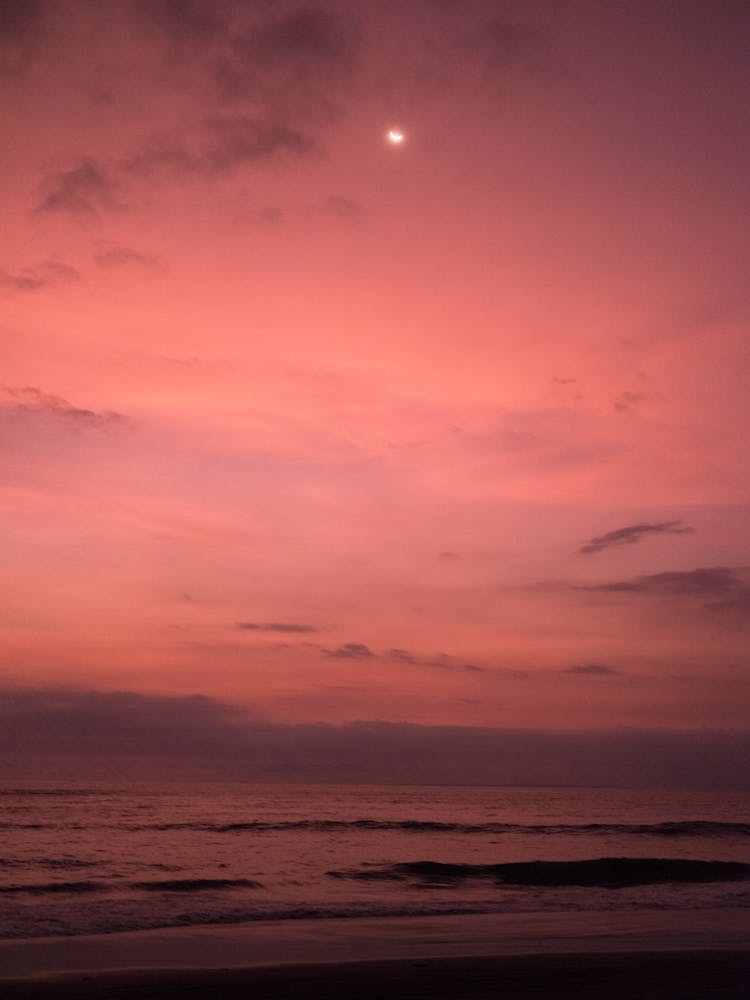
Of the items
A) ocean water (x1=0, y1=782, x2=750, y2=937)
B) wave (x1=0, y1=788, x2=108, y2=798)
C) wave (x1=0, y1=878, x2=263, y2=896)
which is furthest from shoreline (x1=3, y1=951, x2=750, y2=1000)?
wave (x1=0, y1=788, x2=108, y2=798)

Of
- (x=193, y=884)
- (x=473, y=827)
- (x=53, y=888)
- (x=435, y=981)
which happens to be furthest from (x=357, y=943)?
(x=473, y=827)

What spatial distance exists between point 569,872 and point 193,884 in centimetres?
1380

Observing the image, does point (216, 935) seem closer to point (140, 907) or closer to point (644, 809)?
point (140, 907)

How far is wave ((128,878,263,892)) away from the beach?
7133mm

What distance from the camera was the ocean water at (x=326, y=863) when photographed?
20.2 meters

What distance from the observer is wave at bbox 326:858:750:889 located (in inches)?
1105

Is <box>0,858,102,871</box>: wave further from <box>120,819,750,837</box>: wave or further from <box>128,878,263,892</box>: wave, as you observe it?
<box>120,819,750,837</box>: wave

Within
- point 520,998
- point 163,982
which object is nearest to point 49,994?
Result: point 163,982

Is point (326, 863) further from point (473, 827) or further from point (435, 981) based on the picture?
point (473, 827)

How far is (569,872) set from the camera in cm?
3067

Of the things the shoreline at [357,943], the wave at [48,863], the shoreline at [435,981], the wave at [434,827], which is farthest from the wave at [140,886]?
the wave at [434,827]

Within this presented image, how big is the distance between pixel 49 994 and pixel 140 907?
9.17m

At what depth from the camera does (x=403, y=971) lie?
12523 millimetres

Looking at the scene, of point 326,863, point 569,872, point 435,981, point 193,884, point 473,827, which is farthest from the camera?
point 473,827
